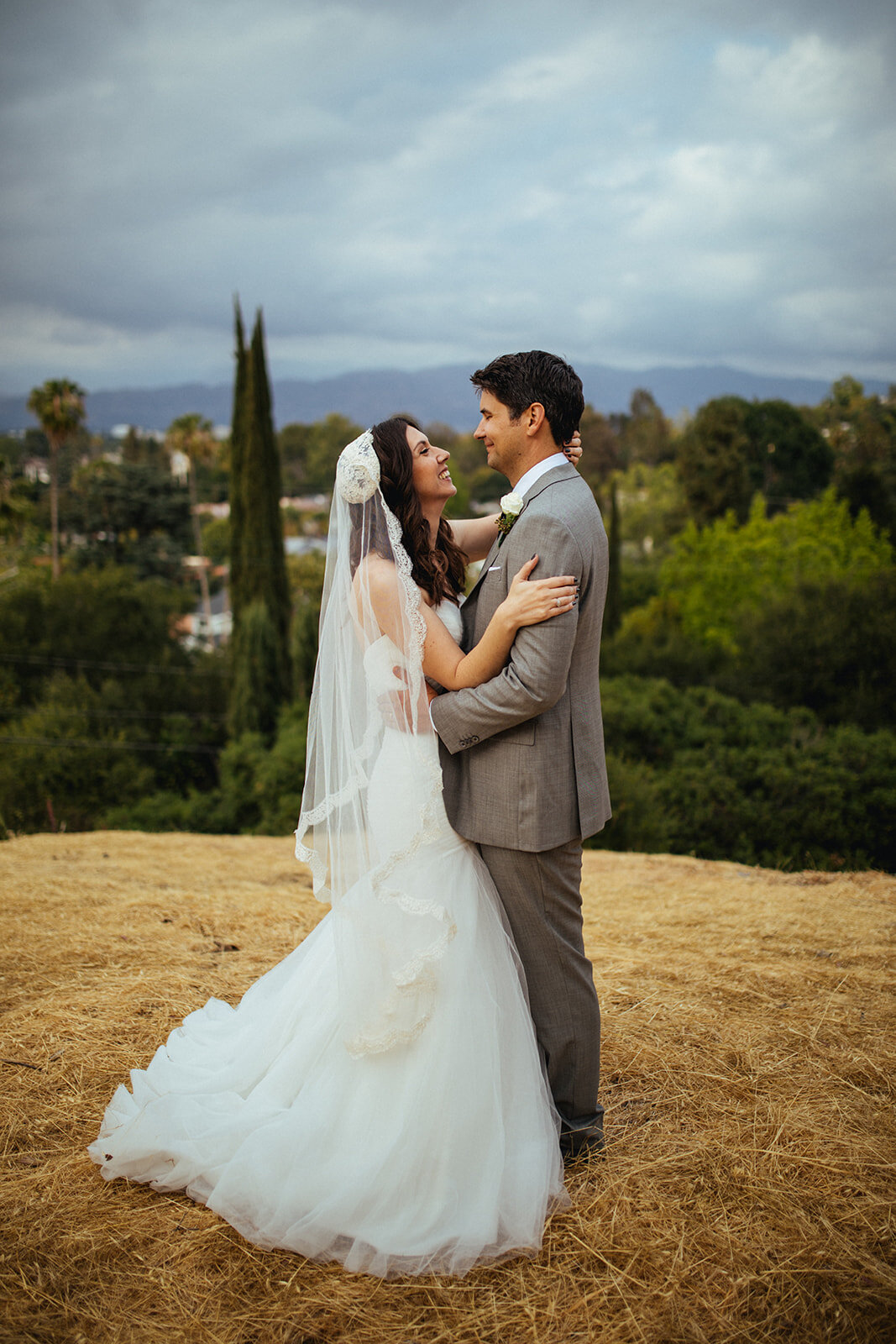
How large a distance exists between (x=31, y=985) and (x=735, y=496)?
43071mm

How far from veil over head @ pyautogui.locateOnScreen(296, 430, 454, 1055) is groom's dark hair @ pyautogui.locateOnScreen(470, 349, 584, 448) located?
0.46 m

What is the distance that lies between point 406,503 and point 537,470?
45 centimetres

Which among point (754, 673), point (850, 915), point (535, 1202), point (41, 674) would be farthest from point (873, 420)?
point (535, 1202)

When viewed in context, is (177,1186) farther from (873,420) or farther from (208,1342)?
(873,420)

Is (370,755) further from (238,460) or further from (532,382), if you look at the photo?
(238,460)

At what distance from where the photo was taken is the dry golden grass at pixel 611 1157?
93.2 inches

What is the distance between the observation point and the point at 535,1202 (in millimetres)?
2643

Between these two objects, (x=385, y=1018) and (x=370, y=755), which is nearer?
(x=385, y=1018)

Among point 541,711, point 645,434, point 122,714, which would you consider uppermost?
point 645,434

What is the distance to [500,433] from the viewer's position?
2900 mm

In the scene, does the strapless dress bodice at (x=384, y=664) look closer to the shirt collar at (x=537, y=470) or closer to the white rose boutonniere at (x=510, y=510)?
the white rose boutonniere at (x=510, y=510)

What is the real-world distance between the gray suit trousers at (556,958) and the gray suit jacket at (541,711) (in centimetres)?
13

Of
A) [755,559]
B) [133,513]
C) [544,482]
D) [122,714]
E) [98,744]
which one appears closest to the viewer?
[544,482]

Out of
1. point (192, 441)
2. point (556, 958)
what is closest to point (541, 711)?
point (556, 958)
